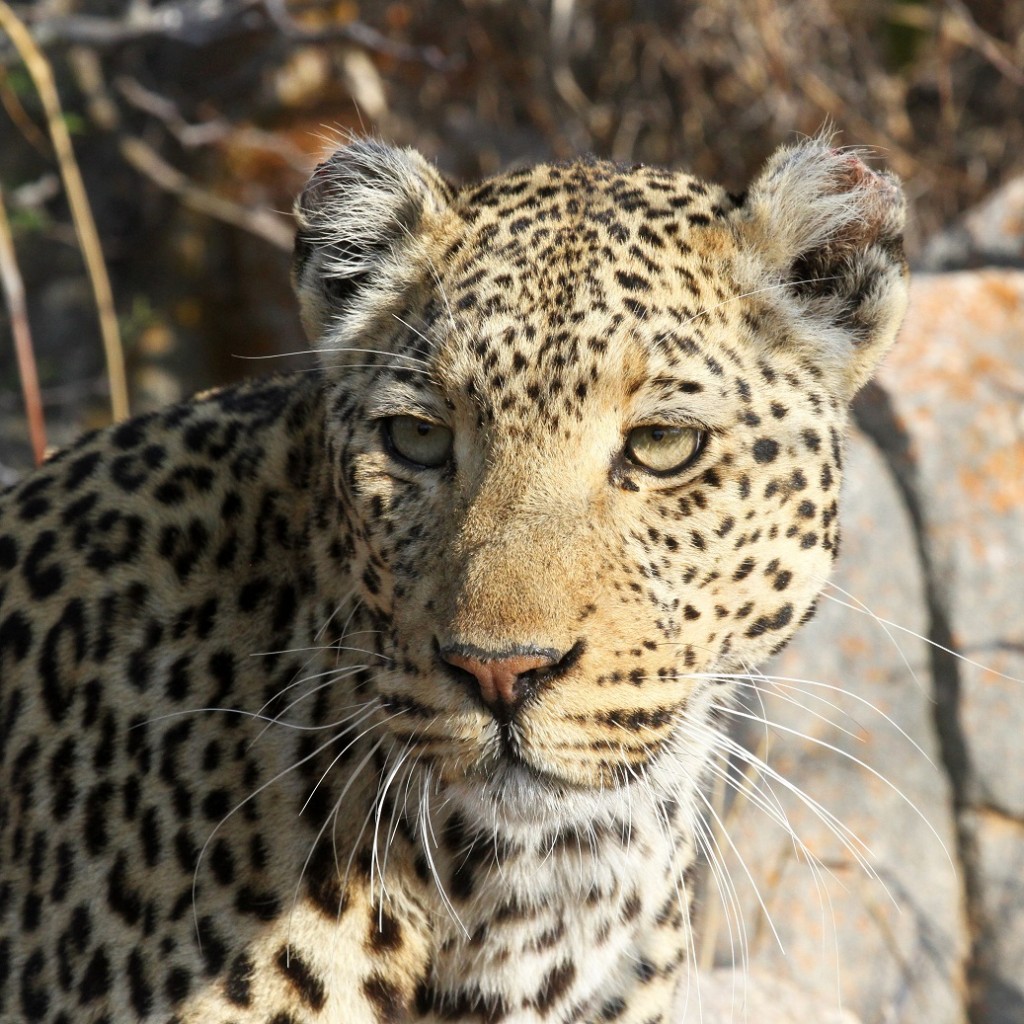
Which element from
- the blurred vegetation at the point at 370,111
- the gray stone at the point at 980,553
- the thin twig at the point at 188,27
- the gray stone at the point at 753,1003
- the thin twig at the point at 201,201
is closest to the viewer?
the gray stone at the point at 753,1003

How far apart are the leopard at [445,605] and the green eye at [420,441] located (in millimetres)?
10

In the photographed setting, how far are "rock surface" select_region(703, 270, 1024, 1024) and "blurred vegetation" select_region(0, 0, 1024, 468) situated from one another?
2210 mm

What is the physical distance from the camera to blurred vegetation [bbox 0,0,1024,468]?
364 inches

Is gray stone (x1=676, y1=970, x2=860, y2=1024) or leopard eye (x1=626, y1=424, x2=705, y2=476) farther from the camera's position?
gray stone (x1=676, y1=970, x2=860, y2=1024)

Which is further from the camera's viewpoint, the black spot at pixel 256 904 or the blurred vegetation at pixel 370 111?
the blurred vegetation at pixel 370 111

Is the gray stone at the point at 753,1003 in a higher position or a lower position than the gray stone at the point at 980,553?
lower

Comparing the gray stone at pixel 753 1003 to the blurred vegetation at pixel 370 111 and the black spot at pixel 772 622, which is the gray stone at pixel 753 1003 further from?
the blurred vegetation at pixel 370 111

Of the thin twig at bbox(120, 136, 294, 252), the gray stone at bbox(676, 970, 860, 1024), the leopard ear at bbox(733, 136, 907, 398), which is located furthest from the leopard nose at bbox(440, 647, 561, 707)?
the thin twig at bbox(120, 136, 294, 252)

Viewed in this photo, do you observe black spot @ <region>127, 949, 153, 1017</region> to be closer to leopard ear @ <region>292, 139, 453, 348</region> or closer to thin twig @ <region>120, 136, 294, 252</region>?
leopard ear @ <region>292, 139, 453, 348</region>

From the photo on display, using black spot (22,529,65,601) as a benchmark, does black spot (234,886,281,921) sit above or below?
below

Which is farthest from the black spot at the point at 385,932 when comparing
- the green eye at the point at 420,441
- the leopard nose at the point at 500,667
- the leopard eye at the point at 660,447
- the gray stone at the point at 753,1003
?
the gray stone at the point at 753,1003

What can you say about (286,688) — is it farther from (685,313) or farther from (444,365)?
(685,313)

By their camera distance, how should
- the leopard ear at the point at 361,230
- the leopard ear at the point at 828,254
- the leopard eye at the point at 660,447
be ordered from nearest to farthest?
1. the leopard eye at the point at 660,447
2. the leopard ear at the point at 828,254
3. the leopard ear at the point at 361,230

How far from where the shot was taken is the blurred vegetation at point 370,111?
9258 millimetres
